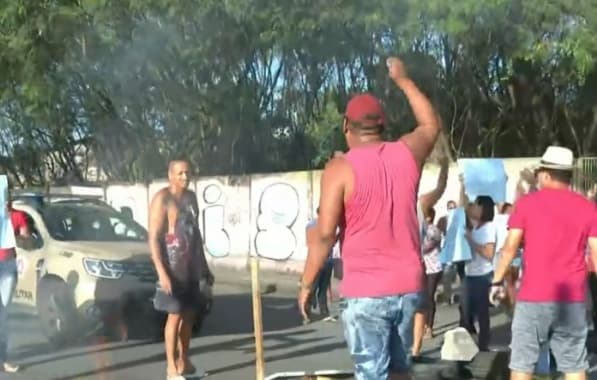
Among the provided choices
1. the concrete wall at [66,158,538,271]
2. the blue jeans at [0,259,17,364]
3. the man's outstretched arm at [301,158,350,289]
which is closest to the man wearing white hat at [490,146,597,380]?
the man's outstretched arm at [301,158,350,289]

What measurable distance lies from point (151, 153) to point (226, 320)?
13295 millimetres

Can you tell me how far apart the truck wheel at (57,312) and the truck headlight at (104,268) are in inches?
13.0

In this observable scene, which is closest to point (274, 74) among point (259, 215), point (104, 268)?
point (259, 215)

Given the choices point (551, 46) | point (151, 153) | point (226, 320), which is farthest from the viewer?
point (151, 153)

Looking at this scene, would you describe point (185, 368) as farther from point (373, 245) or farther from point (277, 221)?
point (277, 221)

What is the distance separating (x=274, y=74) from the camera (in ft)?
78.7

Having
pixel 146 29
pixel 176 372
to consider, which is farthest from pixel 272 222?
pixel 176 372

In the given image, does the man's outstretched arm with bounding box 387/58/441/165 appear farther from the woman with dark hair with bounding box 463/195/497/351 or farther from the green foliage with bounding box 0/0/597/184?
the green foliage with bounding box 0/0/597/184

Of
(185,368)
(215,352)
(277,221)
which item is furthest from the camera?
(277,221)

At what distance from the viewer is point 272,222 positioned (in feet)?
67.8

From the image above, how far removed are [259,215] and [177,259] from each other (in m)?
13.1

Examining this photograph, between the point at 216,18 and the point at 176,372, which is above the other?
the point at 216,18

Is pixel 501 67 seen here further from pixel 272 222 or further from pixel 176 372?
pixel 176 372

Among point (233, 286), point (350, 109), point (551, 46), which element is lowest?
point (233, 286)
